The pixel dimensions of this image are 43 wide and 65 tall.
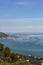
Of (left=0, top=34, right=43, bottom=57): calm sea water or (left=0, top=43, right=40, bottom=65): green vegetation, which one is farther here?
(left=0, top=34, right=43, bottom=57): calm sea water

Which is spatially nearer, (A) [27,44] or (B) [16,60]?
(B) [16,60]

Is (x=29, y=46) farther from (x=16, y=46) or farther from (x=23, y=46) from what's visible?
(x=16, y=46)

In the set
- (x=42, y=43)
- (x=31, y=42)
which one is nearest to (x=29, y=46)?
(x=31, y=42)

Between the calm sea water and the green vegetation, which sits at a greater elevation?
the calm sea water

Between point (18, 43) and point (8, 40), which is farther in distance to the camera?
point (8, 40)

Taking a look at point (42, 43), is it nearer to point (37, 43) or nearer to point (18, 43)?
point (37, 43)

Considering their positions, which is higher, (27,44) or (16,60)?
(27,44)

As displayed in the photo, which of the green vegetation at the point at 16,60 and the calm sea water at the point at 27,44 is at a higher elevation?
the calm sea water at the point at 27,44

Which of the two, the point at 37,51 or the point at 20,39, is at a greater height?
the point at 20,39

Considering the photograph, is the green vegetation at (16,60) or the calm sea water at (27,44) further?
the calm sea water at (27,44)
